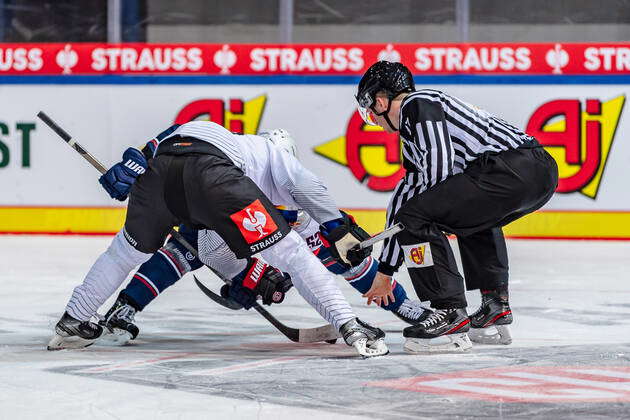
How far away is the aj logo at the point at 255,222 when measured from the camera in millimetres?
4406

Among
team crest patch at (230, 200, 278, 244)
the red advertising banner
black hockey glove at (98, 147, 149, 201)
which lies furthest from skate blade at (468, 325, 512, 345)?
the red advertising banner

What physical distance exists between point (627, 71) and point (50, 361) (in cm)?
643

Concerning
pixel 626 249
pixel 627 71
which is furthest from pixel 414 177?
pixel 627 71

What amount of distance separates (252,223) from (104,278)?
0.70m

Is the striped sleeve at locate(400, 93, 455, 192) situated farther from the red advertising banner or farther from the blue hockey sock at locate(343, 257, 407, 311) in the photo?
the red advertising banner

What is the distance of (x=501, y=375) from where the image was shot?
13.4 feet

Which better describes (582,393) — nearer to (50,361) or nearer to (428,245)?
(428,245)

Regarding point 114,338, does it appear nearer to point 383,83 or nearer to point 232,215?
point 232,215

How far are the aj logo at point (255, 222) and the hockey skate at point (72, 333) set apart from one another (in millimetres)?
816

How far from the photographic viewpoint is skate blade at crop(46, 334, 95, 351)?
188 inches

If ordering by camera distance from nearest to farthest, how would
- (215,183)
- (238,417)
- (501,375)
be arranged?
(238,417) < (501,375) < (215,183)

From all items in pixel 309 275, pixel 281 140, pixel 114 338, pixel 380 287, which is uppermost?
pixel 281 140

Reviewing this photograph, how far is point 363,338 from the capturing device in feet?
14.5

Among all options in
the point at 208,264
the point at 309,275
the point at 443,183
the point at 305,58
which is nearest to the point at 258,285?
the point at 208,264
